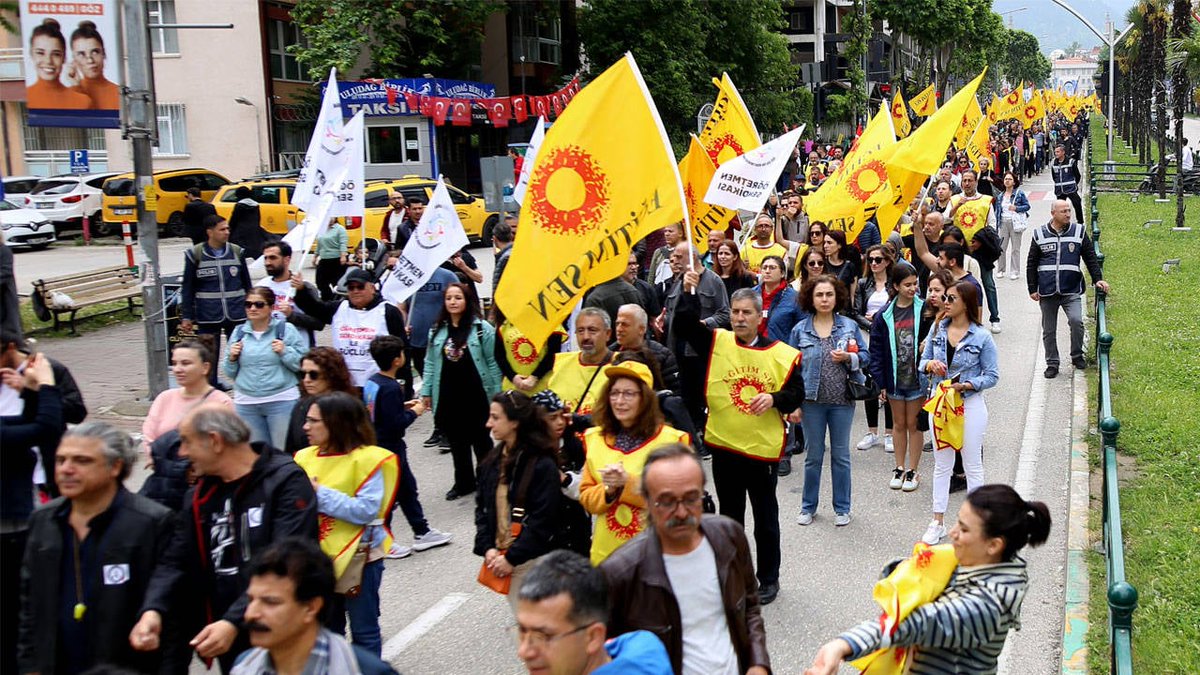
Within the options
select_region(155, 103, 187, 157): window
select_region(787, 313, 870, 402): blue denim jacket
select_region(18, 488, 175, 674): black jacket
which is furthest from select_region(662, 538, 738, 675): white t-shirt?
select_region(155, 103, 187, 157): window

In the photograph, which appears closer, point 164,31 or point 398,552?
point 398,552

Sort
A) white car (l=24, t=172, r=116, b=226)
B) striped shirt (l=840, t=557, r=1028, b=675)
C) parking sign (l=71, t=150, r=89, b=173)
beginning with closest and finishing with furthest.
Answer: striped shirt (l=840, t=557, r=1028, b=675)
white car (l=24, t=172, r=116, b=226)
parking sign (l=71, t=150, r=89, b=173)

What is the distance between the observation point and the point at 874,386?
873 cm

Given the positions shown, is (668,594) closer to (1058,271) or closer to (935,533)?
(935,533)

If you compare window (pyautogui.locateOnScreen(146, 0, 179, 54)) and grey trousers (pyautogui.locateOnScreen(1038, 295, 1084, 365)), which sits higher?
window (pyautogui.locateOnScreen(146, 0, 179, 54))

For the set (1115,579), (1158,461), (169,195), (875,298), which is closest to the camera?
(1115,579)

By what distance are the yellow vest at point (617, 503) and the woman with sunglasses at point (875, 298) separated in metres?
4.37

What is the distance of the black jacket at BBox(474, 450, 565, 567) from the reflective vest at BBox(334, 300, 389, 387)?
3.68m

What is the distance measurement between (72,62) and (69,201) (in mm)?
21273

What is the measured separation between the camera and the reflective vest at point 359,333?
28.6 feet

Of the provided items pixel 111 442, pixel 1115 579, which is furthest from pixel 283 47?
pixel 1115 579

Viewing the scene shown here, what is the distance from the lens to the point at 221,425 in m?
4.40

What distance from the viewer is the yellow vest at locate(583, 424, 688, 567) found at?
16.5 ft

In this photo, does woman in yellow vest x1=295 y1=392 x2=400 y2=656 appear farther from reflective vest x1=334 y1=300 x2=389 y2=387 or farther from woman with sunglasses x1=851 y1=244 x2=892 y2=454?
woman with sunglasses x1=851 y1=244 x2=892 y2=454
